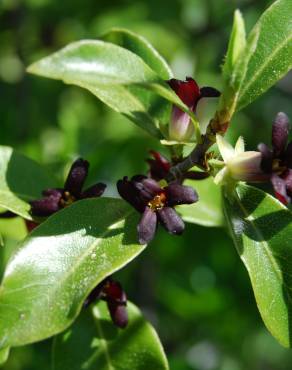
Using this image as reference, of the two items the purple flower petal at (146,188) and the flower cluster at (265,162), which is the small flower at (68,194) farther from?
the flower cluster at (265,162)

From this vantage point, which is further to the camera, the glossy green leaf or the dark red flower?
the dark red flower

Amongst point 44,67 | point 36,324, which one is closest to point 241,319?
point 36,324

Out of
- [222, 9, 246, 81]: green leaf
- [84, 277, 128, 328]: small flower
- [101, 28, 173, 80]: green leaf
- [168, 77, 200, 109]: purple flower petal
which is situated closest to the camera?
[222, 9, 246, 81]: green leaf

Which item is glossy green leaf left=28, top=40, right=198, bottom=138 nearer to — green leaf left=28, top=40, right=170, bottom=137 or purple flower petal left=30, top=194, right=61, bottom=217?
green leaf left=28, top=40, right=170, bottom=137

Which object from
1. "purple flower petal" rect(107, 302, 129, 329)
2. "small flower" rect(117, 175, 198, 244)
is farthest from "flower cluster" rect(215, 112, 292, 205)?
"purple flower petal" rect(107, 302, 129, 329)

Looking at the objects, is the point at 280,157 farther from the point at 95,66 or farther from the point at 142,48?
the point at 142,48

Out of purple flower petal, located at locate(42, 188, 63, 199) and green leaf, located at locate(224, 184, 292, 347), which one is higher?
green leaf, located at locate(224, 184, 292, 347)
